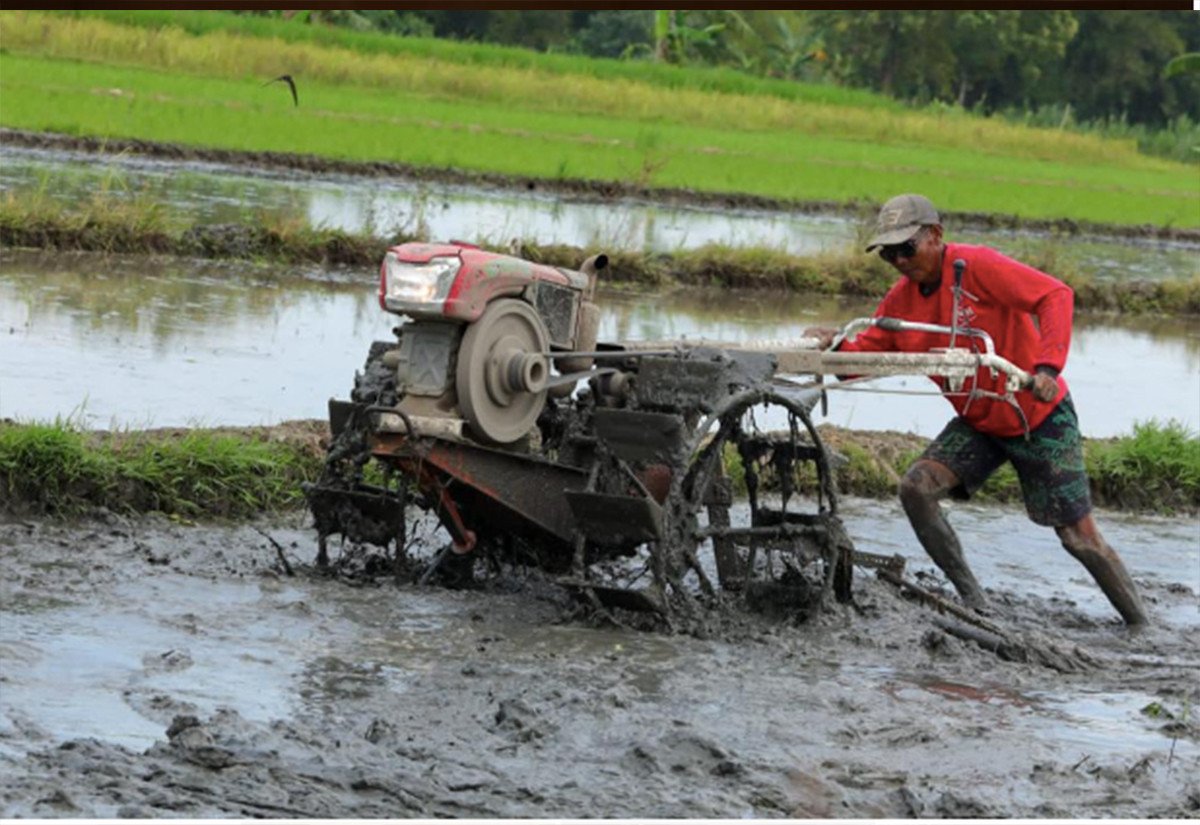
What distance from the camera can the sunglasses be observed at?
700 cm

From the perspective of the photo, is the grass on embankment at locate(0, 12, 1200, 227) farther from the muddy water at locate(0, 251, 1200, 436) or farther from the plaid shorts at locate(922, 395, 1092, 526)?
the plaid shorts at locate(922, 395, 1092, 526)

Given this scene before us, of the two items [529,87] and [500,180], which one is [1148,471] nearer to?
[500,180]

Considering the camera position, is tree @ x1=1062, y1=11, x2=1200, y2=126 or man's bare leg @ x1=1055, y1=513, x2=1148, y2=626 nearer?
man's bare leg @ x1=1055, y1=513, x2=1148, y2=626

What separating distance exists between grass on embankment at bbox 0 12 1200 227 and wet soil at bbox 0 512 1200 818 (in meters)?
15.3

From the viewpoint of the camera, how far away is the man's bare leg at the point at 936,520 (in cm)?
741

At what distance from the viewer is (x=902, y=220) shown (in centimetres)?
699

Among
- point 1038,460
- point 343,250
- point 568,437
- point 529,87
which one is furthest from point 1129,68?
Answer: point 568,437

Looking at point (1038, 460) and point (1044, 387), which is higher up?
point (1044, 387)

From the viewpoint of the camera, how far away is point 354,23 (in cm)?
4350

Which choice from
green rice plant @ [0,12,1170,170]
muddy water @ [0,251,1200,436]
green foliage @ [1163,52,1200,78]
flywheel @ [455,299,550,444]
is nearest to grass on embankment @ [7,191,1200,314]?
muddy water @ [0,251,1200,436]

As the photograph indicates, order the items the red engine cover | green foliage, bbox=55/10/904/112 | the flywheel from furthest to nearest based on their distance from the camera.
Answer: green foliage, bbox=55/10/904/112, the flywheel, the red engine cover

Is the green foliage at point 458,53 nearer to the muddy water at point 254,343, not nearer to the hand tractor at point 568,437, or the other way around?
the muddy water at point 254,343

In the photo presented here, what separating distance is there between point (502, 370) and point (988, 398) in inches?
70.4

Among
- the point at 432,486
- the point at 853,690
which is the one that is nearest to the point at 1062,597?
the point at 853,690
